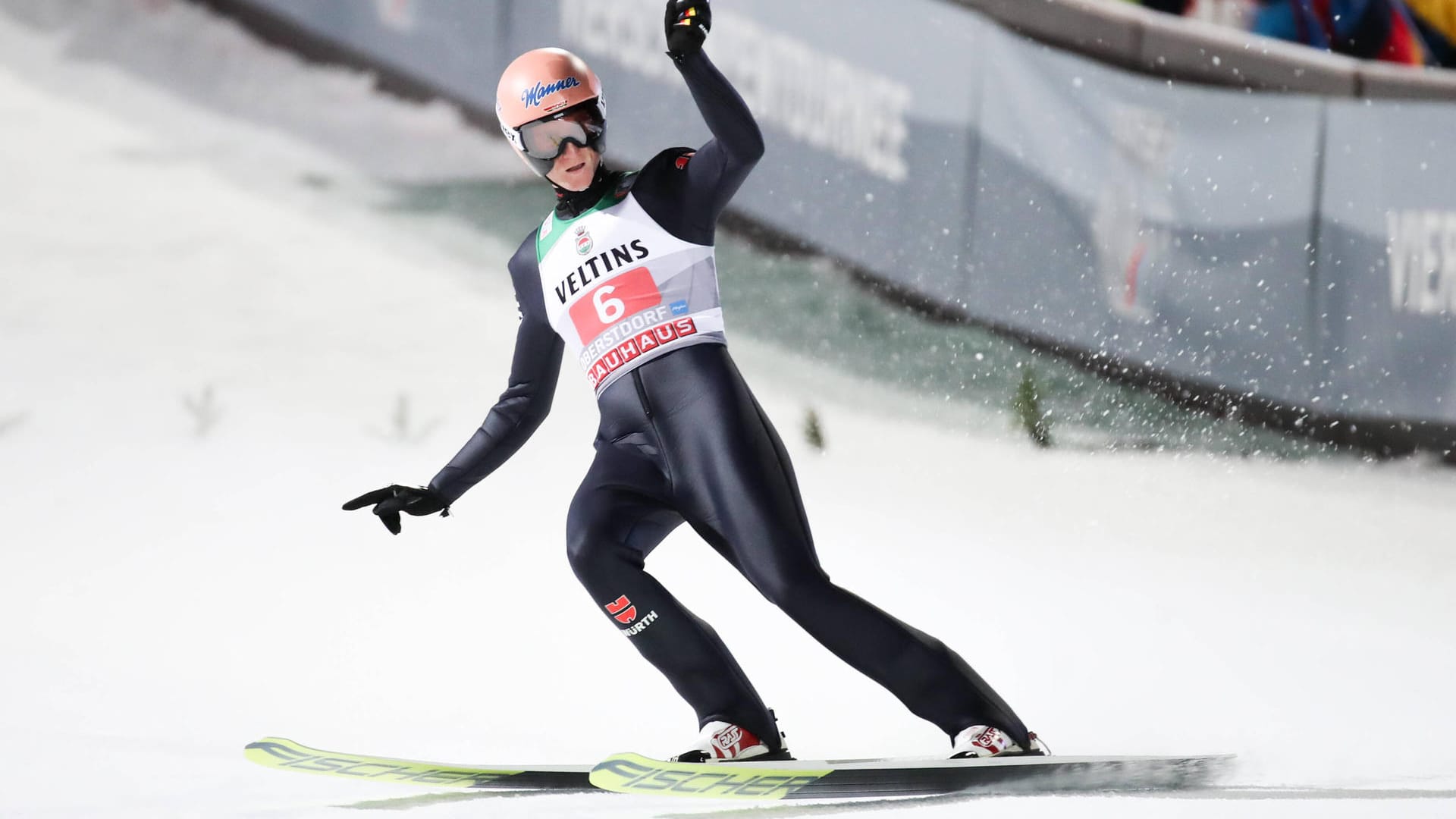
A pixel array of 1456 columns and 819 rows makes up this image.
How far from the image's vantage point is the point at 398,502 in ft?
12.2

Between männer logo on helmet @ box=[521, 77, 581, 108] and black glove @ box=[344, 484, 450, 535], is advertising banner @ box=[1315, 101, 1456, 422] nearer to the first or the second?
männer logo on helmet @ box=[521, 77, 581, 108]

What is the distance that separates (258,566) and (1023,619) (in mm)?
2944

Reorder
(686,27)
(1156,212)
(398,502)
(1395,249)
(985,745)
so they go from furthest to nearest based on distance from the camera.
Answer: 1. (1156,212)
2. (1395,249)
3. (398,502)
4. (985,745)
5. (686,27)

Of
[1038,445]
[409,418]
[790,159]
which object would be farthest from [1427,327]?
[409,418]

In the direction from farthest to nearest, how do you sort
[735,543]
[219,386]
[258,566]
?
1. [219,386]
2. [258,566]
3. [735,543]

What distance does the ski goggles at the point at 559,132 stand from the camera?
3.56m

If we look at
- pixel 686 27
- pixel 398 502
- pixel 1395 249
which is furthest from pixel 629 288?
pixel 1395 249

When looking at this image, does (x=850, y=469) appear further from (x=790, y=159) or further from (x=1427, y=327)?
(x=1427, y=327)

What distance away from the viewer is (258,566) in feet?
19.6

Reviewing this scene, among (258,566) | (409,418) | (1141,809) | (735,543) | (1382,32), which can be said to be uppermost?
(1382,32)

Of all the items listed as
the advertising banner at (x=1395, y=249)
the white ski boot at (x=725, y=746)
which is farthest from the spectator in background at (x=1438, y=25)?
the white ski boot at (x=725, y=746)

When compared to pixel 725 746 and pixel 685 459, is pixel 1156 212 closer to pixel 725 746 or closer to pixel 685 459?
pixel 685 459

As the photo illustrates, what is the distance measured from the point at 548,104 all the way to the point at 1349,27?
5524 millimetres

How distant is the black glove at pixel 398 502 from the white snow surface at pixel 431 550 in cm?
70
